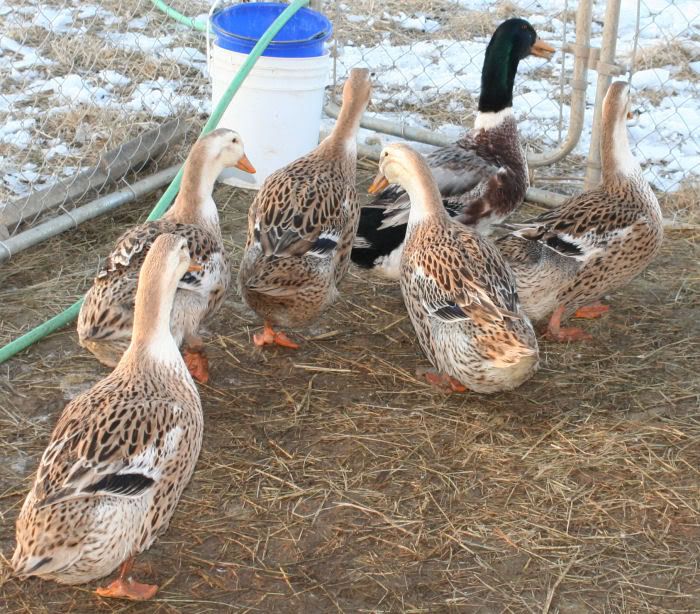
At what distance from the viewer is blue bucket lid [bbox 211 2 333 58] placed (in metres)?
5.79

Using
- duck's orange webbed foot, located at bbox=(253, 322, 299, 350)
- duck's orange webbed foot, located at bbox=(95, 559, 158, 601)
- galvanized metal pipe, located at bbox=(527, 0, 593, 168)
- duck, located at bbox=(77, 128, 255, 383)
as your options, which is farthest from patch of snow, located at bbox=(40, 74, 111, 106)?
duck's orange webbed foot, located at bbox=(95, 559, 158, 601)

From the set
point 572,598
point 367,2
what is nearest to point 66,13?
point 367,2

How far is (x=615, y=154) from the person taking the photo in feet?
16.3

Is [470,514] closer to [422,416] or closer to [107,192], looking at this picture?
[422,416]

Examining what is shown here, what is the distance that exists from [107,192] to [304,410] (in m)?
2.38

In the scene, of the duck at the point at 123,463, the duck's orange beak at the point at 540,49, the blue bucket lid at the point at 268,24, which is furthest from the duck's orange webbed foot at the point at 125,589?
the duck's orange beak at the point at 540,49

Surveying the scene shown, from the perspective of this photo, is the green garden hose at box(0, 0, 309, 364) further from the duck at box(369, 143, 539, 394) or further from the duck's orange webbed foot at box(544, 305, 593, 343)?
the duck's orange webbed foot at box(544, 305, 593, 343)

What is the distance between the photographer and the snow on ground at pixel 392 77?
6.55 m

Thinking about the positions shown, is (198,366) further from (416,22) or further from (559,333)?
(416,22)

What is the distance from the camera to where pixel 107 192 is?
238 inches

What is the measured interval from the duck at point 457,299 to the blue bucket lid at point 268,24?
1405 millimetres

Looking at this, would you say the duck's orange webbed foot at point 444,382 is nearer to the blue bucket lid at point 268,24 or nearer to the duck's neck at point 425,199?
the duck's neck at point 425,199

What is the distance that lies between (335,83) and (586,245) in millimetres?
2858

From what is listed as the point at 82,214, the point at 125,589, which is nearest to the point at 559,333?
the point at 125,589
